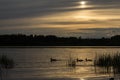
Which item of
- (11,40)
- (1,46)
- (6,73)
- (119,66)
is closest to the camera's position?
(119,66)

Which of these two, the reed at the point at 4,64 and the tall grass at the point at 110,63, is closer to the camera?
the tall grass at the point at 110,63

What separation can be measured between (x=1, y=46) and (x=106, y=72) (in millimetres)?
89023

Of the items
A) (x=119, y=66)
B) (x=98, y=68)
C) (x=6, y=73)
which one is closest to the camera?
(x=119, y=66)

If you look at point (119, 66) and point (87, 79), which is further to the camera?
point (119, 66)

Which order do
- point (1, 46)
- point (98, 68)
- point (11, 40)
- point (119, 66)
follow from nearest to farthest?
point (119, 66)
point (98, 68)
point (11, 40)
point (1, 46)

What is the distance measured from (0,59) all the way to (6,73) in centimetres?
231

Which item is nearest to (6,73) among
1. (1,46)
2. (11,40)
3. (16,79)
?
(16,79)

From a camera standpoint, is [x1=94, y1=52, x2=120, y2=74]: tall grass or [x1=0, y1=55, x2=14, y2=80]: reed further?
[x1=0, y1=55, x2=14, y2=80]: reed

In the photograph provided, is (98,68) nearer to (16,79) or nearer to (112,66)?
(112,66)

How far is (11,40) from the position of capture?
352 ft

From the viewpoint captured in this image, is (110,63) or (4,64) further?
(110,63)

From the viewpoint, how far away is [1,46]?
127250 millimetres

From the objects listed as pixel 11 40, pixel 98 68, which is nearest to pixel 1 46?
pixel 11 40

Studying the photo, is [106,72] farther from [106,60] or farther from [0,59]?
[0,59]
